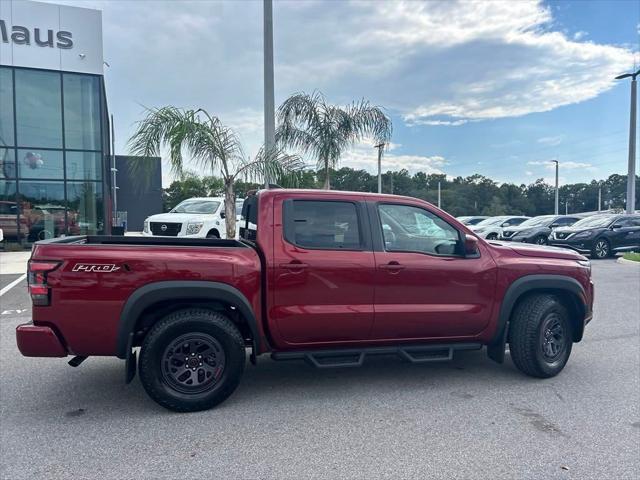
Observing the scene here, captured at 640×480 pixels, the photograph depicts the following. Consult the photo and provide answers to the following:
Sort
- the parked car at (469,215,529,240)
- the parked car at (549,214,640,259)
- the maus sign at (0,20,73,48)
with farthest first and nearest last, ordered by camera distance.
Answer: the parked car at (469,215,529,240)
the maus sign at (0,20,73,48)
the parked car at (549,214,640,259)

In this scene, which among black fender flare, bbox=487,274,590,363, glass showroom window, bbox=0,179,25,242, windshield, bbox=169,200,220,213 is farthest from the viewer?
glass showroom window, bbox=0,179,25,242

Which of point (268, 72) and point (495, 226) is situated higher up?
point (268, 72)

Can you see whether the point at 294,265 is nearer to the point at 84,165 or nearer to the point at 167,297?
the point at 167,297

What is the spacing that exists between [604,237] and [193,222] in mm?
13187

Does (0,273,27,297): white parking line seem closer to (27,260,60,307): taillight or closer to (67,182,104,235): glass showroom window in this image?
(27,260,60,307): taillight

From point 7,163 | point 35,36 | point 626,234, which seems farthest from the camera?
point 7,163

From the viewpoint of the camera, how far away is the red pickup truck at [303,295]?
12.2 ft

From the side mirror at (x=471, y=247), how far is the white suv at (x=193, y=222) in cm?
947

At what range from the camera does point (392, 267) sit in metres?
4.27

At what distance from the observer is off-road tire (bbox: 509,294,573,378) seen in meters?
4.59

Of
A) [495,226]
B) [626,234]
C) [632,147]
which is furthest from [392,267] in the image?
[632,147]

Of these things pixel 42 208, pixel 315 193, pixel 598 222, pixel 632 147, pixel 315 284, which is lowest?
pixel 315 284

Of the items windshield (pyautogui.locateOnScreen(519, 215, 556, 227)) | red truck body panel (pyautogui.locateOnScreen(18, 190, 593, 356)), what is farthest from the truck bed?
windshield (pyautogui.locateOnScreen(519, 215, 556, 227))

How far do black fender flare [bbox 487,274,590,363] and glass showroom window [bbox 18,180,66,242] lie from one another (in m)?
18.7
